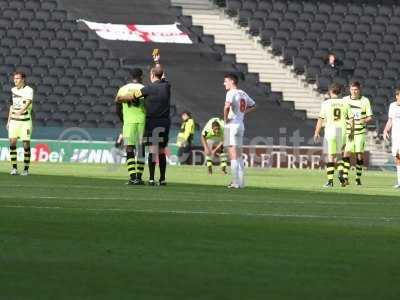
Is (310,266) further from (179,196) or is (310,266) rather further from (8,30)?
(8,30)

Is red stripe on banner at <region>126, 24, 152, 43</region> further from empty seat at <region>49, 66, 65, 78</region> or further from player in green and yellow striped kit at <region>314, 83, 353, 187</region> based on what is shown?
player in green and yellow striped kit at <region>314, 83, 353, 187</region>

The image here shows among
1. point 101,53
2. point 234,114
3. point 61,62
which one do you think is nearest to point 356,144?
point 234,114

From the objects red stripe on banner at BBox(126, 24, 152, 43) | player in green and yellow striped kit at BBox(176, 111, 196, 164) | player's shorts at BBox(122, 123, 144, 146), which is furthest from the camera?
red stripe on banner at BBox(126, 24, 152, 43)

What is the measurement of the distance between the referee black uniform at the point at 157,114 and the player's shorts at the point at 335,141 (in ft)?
13.5

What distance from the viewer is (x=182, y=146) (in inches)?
1652

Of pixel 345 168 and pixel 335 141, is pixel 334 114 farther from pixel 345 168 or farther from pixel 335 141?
pixel 345 168

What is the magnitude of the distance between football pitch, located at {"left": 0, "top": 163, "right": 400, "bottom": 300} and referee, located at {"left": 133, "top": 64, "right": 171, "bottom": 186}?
15.7 feet

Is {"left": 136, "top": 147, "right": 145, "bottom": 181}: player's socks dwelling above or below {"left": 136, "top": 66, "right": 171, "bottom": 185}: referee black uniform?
below

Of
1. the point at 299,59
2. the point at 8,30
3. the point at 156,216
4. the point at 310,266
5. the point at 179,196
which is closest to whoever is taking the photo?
the point at 310,266

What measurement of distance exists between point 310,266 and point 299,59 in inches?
1632

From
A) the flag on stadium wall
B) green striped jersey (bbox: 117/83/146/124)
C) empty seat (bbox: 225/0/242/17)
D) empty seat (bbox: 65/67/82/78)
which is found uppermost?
empty seat (bbox: 225/0/242/17)

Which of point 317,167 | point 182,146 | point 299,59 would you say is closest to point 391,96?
point 299,59

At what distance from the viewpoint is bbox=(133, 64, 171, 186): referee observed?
78.2 ft

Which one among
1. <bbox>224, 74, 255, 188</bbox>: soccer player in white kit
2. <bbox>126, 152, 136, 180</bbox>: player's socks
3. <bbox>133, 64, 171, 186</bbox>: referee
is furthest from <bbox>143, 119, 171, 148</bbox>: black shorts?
<bbox>224, 74, 255, 188</bbox>: soccer player in white kit
